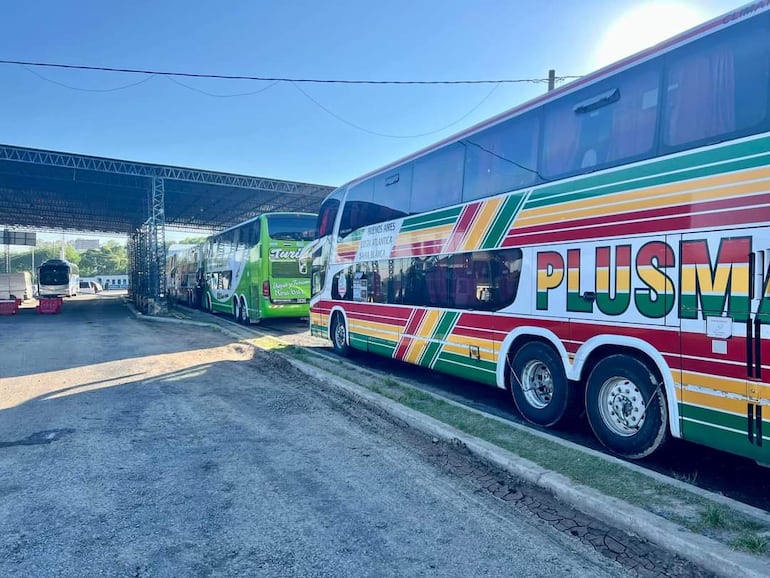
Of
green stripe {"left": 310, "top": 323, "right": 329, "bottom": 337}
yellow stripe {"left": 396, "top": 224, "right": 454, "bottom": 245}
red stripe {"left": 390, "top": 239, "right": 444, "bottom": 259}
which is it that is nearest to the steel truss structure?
green stripe {"left": 310, "top": 323, "right": 329, "bottom": 337}

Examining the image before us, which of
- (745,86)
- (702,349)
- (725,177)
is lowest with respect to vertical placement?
(702,349)

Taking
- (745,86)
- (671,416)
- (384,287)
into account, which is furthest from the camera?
(384,287)

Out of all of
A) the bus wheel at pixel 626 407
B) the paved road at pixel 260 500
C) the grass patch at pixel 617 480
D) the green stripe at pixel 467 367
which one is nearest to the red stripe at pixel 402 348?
the green stripe at pixel 467 367

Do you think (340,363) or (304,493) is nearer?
(304,493)

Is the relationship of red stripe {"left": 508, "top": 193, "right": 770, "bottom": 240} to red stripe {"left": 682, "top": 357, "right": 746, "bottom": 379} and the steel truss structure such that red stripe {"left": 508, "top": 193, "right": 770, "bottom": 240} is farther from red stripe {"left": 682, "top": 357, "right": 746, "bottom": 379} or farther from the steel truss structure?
the steel truss structure

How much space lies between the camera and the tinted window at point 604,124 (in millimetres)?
4836

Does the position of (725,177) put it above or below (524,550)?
above

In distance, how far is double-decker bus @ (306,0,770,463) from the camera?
3.98 meters

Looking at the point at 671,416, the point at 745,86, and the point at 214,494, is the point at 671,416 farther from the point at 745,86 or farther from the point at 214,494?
the point at 214,494

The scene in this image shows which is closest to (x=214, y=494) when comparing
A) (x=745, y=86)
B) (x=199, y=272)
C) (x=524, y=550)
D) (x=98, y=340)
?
(x=524, y=550)

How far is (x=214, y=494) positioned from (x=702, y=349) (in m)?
4.20

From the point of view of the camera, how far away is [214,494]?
4109 millimetres

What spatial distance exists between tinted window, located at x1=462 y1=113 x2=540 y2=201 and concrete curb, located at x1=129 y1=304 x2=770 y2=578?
3.12m

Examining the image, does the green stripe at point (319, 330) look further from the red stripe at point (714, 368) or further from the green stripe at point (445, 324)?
the red stripe at point (714, 368)
